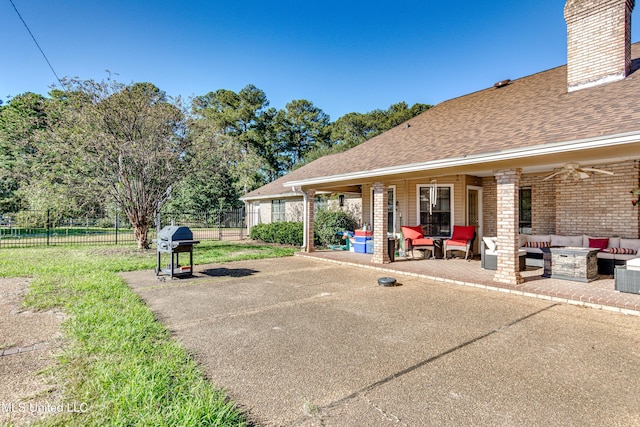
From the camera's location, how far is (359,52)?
739 inches

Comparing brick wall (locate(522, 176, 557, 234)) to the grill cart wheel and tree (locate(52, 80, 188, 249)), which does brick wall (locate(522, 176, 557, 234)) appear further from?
tree (locate(52, 80, 188, 249))

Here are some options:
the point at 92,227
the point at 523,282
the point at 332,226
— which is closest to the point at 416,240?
the point at 523,282

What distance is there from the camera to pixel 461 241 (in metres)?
9.34

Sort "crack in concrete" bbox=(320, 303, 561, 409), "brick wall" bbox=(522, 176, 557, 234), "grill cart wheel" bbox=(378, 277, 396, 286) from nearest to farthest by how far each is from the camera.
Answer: "crack in concrete" bbox=(320, 303, 561, 409), "grill cart wheel" bbox=(378, 277, 396, 286), "brick wall" bbox=(522, 176, 557, 234)

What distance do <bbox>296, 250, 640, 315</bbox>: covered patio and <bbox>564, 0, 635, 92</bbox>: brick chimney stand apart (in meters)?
4.65

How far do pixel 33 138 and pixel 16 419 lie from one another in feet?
40.0

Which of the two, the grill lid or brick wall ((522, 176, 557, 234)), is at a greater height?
brick wall ((522, 176, 557, 234))

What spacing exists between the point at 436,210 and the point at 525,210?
2532 mm

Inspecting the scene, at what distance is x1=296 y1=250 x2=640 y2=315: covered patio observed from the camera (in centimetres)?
496

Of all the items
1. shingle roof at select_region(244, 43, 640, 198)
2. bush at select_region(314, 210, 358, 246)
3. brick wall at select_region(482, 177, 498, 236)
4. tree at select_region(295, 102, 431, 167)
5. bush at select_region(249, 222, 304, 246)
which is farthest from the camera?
tree at select_region(295, 102, 431, 167)

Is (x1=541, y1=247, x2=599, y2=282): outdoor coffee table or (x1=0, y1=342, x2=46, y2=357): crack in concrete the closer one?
(x1=0, y1=342, x2=46, y2=357): crack in concrete

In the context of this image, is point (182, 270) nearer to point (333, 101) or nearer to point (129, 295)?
point (129, 295)

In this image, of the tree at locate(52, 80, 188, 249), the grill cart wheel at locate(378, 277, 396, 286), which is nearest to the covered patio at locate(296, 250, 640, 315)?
the grill cart wheel at locate(378, 277, 396, 286)

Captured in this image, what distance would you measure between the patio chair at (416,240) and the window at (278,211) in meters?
9.00
